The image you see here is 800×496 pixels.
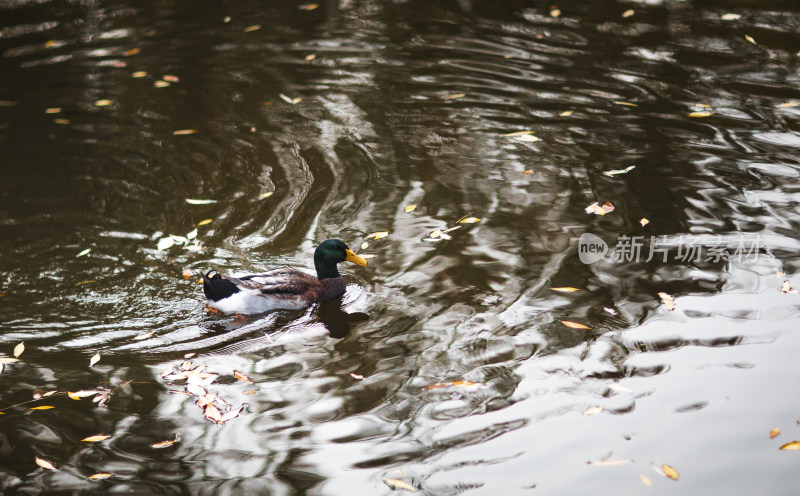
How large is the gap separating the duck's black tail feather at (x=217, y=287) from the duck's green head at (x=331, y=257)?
0.73 meters

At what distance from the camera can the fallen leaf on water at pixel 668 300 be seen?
18.8 ft

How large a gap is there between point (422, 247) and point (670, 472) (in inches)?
119

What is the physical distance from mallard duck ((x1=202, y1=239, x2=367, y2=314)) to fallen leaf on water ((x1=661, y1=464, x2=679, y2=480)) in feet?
9.33

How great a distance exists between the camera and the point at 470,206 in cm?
730

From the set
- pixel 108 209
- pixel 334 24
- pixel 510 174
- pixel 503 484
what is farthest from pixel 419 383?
pixel 334 24

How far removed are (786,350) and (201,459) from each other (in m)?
3.94

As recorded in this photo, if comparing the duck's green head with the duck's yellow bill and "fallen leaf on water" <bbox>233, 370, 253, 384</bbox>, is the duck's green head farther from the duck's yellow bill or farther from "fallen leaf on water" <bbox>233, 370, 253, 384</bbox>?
"fallen leaf on water" <bbox>233, 370, 253, 384</bbox>

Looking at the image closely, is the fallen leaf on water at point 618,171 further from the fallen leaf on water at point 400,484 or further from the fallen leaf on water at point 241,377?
the fallen leaf on water at point 400,484

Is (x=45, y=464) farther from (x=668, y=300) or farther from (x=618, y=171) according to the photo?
(x=618, y=171)

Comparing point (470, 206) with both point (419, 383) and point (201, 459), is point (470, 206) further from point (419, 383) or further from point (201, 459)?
point (201, 459)

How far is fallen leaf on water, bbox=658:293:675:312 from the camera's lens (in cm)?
573

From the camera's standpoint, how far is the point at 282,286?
19.8 feet

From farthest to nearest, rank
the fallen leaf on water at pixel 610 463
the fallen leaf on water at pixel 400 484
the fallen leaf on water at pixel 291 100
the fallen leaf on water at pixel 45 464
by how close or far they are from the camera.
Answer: the fallen leaf on water at pixel 291 100, the fallen leaf on water at pixel 45 464, the fallen leaf on water at pixel 610 463, the fallen leaf on water at pixel 400 484

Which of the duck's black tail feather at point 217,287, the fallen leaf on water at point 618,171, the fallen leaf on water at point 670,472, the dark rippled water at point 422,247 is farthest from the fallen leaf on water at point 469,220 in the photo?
the fallen leaf on water at point 670,472
